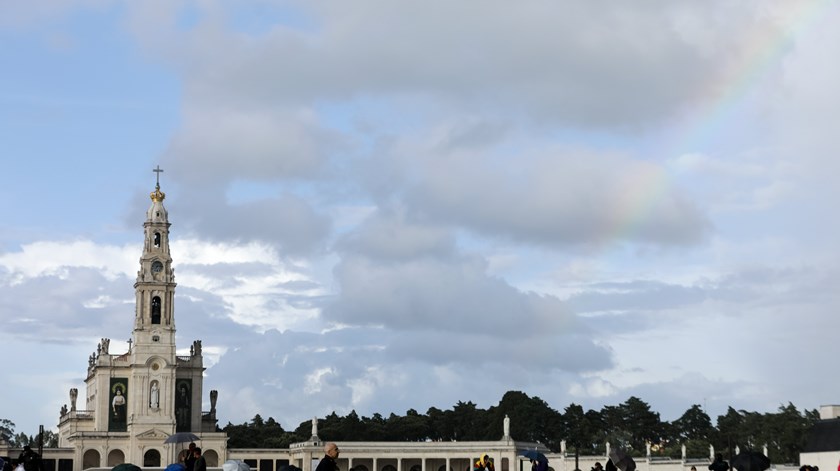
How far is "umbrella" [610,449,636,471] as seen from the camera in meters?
40.7

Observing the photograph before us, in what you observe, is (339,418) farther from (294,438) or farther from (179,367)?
(179,367)

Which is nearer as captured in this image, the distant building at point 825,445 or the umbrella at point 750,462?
the umbrella at point 750,462

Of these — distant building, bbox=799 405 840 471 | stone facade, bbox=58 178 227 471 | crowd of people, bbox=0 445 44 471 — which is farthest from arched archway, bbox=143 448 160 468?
crowd of people, bbox=0 445 44 471

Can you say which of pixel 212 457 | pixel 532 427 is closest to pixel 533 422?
pixel 532 427

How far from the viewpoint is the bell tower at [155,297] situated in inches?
4906

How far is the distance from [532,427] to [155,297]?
54.5 m

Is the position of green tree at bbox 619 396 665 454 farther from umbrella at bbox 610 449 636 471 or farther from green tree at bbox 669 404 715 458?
umbrella at bbox 610 449 636 471

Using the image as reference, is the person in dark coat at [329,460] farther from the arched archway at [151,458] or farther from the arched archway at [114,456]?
the arched archway at [114,456]

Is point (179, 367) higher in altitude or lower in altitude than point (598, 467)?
higher

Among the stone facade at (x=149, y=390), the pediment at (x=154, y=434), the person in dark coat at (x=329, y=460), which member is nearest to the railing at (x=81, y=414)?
the stone facade at (x=149, y=390)

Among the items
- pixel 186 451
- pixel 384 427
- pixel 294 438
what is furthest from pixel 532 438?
pixel 186 451

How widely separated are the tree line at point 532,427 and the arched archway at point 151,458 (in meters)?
24.6

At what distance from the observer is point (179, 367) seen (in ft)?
417

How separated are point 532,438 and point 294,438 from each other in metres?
29.4
